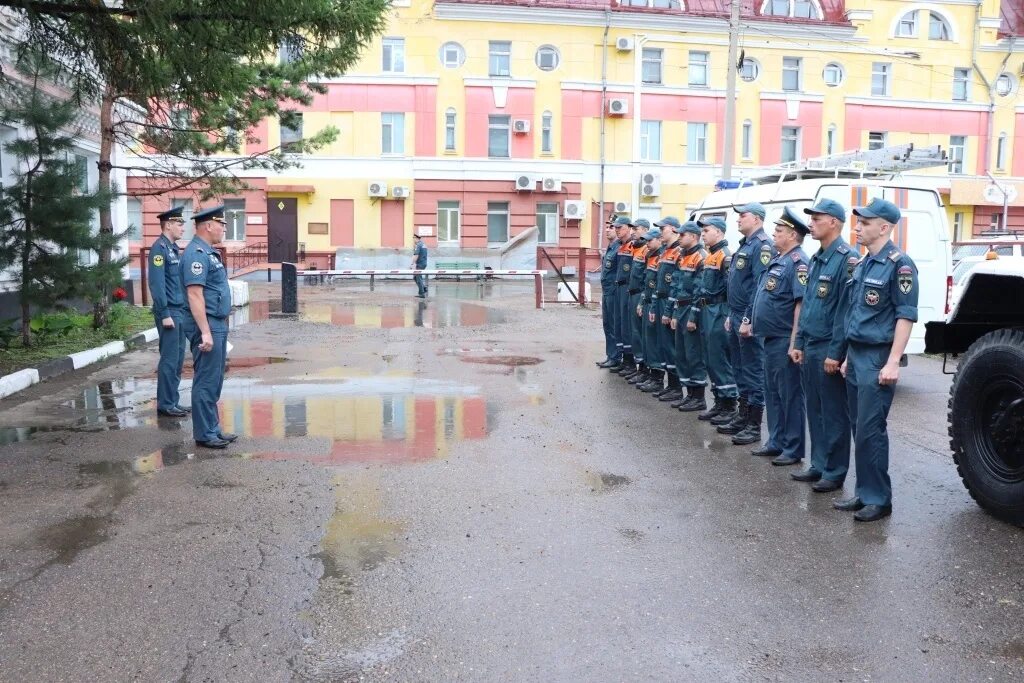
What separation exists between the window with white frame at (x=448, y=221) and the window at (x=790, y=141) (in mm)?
13632

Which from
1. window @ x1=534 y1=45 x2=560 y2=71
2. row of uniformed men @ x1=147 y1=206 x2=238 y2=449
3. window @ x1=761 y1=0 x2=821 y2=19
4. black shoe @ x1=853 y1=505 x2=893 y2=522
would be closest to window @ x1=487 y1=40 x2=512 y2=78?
window @ x1=534 y1=45 x2=560 y2=71

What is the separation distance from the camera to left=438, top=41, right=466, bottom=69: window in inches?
1394

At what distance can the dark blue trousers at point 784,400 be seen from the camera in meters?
6.97

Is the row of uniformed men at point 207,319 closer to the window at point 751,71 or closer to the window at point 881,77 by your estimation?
the window at point 751,71

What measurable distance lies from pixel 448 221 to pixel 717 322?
28.5 m

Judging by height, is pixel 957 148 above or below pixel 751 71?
below

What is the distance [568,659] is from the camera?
3715 millimetres

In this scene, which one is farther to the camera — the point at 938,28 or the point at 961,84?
the point at 961,84

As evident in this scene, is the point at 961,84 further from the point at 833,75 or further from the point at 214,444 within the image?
the point at 214,444

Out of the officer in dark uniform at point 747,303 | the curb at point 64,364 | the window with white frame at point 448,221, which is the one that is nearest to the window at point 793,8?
the window with white frame at point 448,221

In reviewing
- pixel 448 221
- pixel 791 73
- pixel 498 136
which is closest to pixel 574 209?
pixel 498 136

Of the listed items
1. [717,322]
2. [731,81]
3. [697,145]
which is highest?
[697,145]

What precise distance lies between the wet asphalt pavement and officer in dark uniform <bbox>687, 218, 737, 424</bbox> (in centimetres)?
52

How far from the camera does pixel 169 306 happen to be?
8.36 m
